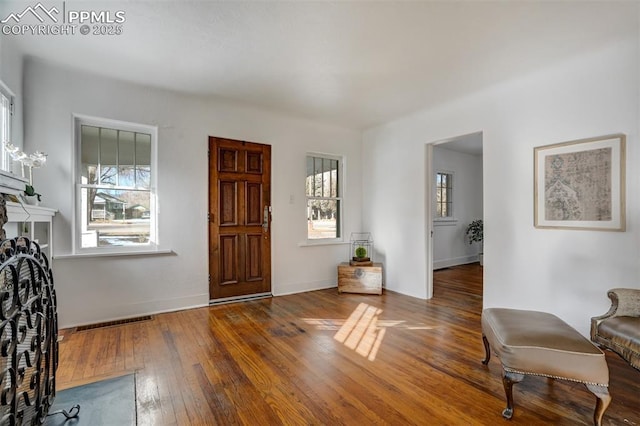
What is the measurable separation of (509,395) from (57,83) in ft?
15.0

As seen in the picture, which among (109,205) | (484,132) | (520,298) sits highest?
(484,132)

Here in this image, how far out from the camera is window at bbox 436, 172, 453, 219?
6508mm

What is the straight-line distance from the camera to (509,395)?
171 centimetres

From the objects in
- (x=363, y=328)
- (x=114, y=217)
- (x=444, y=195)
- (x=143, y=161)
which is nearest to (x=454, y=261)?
(x=444, y=195)

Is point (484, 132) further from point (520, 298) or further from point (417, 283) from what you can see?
point (417, 283)

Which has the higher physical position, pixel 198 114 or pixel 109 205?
pixel 198 114

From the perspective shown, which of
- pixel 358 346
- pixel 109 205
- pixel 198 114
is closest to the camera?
pixel 358 346

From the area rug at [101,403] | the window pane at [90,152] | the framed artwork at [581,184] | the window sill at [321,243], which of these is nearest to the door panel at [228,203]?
the window sill at [321,243]

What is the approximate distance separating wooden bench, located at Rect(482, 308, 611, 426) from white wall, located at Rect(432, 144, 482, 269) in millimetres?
4647

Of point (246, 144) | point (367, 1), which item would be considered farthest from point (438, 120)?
point (246, 144)

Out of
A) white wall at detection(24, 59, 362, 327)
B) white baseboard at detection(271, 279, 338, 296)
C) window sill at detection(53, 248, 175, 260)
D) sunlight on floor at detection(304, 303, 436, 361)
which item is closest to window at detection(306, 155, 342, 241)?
white wall at detection(24, 59, 362, 327)

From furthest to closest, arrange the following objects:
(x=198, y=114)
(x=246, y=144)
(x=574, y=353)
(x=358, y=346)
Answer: (x=246, y=144)
(x=198, y=114)
(x=358, y=346)
(x=574, y=353)

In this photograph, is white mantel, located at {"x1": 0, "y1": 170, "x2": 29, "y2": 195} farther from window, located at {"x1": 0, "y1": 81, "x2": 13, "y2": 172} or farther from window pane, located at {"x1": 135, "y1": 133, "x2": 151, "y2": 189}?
window pane, located at {"x1": 135, "y1": 133, "x2": 151, "y2": 189}

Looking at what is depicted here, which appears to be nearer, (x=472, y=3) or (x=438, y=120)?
(x=472, y=3)
